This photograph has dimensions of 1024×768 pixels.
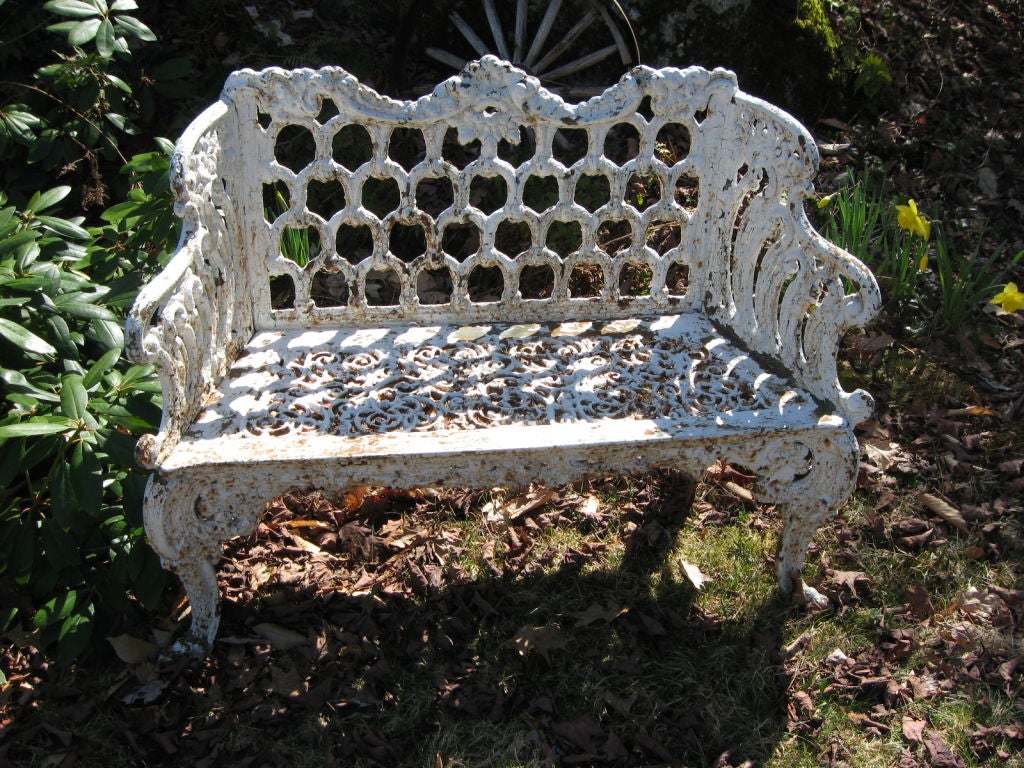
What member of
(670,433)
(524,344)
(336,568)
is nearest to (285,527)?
(336,568)

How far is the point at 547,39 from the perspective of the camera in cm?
422

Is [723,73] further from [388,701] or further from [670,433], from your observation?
Result: [388,701]

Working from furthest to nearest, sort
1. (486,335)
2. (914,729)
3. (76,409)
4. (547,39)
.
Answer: (547,39), (486,335), (914,729), (76,409)

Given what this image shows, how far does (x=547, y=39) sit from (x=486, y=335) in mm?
1934

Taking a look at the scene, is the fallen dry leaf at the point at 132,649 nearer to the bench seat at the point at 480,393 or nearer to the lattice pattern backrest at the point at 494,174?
the bench seat at the point at 480,393

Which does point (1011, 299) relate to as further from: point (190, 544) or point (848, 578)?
point (190, 544)

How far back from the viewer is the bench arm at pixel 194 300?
2.20 meters

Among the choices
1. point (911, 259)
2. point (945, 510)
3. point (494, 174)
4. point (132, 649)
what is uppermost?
point (494, 174)

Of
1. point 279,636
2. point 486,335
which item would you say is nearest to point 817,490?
point 486,335

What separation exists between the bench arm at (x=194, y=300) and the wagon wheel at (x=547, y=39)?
1734mm

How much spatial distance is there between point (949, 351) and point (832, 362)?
1643 mm

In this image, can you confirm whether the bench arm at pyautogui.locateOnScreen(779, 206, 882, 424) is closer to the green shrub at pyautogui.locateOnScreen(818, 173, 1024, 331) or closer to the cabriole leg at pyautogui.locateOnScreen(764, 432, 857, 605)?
the cabriole leg at pyautogui.locateOnScreen(764, 432, 857, 605)

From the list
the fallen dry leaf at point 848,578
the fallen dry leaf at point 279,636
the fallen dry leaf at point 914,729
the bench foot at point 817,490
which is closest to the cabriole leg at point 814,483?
the bench foot at point 817,490

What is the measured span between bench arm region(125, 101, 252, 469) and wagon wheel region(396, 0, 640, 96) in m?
1.73
